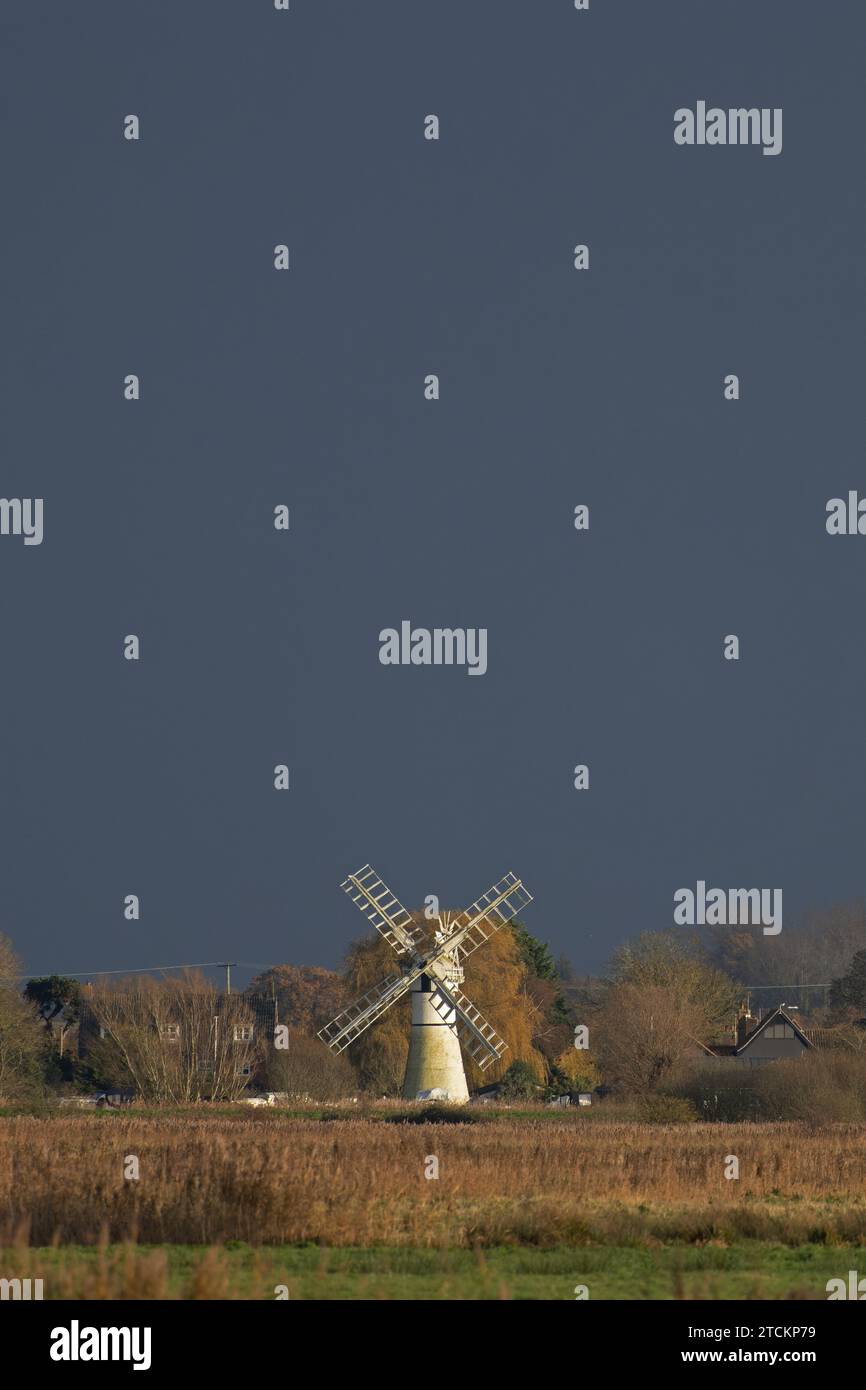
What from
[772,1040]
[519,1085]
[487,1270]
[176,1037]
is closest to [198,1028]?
[176,1037]

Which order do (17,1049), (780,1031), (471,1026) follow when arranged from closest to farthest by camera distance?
(17,1049) → (471,1026) → (780,1031)

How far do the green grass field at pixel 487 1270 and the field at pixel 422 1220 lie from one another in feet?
0.16

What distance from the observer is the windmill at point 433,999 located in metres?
71.1

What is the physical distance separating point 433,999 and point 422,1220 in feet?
162

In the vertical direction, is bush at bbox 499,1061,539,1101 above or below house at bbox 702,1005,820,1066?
below

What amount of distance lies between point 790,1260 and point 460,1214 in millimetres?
5074

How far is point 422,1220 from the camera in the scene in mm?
23031

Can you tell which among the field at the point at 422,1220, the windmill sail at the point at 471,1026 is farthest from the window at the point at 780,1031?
the field at the point at 422,1220

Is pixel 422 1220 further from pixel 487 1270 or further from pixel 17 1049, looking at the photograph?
pixel 17 1049

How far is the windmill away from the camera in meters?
71.1

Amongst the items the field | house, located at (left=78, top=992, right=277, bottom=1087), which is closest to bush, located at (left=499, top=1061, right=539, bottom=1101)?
house, located at (left=78, top=992, right=277, bottom=1087)

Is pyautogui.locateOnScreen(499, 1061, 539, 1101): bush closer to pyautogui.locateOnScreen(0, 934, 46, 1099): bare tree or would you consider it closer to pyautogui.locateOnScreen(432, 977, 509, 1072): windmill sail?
pyautogui.locateOnScreen(432, 977, 509, 1072): windmill sail

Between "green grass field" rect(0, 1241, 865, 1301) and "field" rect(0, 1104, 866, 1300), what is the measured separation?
5 centimetres
